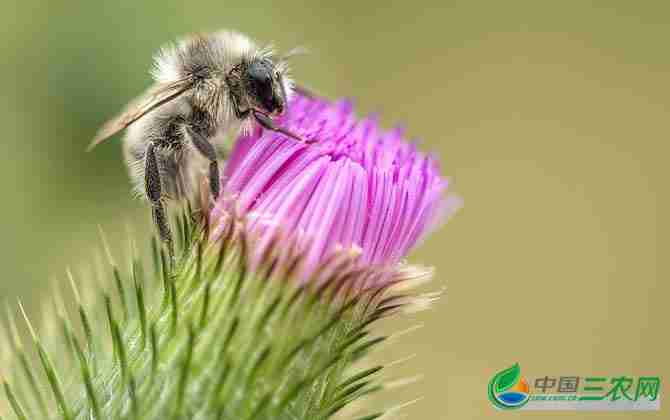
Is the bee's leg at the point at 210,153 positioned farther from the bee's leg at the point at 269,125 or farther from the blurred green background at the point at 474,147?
the blurred green background at the point at 474,147

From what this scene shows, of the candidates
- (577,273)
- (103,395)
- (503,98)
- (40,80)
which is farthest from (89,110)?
(503,98)

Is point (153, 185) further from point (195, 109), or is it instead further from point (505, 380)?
point (505, 380)

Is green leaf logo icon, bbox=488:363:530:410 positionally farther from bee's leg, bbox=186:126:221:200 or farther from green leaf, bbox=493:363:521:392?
bee's leg, bbox=186:126:221:200

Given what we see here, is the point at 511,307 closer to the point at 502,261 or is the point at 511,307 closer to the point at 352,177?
the point at 502,261

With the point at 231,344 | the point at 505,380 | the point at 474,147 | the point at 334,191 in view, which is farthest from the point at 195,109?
the point at 474,147

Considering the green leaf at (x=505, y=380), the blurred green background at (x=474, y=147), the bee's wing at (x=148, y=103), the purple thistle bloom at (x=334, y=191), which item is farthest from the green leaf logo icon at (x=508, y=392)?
the bee's wing at (x=148, y=103)

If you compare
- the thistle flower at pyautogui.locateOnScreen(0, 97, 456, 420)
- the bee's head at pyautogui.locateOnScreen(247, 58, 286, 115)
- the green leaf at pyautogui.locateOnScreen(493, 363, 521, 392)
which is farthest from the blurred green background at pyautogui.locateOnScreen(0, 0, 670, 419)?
the bee's head at pyautogui.locateOnScreen(247, 58, 286, 115)

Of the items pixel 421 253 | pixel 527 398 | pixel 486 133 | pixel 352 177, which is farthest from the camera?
Result: pixel 486 133
